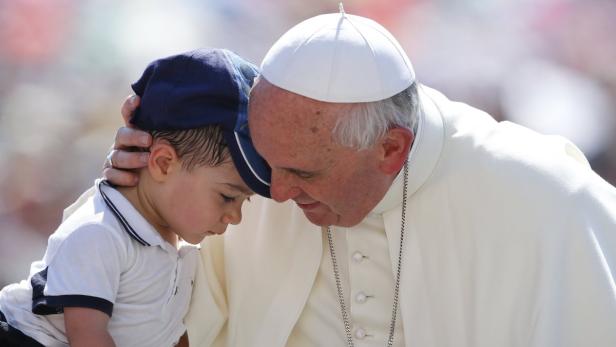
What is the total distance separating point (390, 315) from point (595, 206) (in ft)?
2.35

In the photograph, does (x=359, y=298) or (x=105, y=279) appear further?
(x=359, y=298)

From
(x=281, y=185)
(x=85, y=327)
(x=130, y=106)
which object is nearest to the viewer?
(x=85, y=327)

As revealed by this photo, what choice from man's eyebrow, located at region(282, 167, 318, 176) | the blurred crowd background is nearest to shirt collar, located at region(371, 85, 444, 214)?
man's eyebrow, located at region(282, 167, 318, 176)

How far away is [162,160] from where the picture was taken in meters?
2.90

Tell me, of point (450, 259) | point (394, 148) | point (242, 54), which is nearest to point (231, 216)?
point (394, 148)

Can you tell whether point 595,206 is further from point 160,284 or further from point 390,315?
point 160,284

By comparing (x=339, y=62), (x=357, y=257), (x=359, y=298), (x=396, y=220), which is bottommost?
(x=359, y=298)

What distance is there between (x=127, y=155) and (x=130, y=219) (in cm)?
23

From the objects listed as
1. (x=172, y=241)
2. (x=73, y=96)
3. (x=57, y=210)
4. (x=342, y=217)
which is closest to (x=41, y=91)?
(x=73, y=96)

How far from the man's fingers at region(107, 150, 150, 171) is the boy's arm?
0.49 metres

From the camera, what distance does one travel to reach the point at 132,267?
284cm

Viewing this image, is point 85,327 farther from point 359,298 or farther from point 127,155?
point 359,298

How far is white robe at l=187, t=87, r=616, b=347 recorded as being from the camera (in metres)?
2.75

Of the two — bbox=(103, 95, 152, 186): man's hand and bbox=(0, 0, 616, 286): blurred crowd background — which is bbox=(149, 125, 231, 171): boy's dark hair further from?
bbox=(0, 0, 616, 286): blurred crowd background
